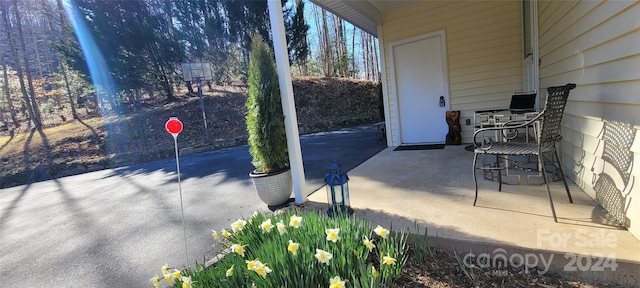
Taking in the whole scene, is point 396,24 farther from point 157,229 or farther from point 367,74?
point 367,74

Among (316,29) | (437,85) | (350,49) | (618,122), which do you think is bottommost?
(618,122)

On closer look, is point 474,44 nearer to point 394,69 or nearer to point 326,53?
point 394,69

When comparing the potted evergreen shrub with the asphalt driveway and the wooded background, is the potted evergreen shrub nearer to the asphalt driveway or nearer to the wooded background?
the asphalt driveway

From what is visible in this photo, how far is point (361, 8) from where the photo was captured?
14.1 feet

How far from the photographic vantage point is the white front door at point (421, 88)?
486cm

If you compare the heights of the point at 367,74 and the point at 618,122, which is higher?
the point at 367,74

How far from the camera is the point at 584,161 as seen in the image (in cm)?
223

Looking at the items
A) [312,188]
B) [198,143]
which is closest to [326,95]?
[198,143]

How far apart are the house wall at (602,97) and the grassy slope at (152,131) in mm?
8204

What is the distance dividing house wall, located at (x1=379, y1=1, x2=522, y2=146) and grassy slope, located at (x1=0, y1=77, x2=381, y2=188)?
6.47 metres

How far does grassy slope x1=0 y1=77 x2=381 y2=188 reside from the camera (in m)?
8.24

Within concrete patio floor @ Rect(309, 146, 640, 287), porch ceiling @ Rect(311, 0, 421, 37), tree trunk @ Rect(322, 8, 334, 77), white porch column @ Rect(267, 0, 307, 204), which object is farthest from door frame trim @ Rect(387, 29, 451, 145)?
tree trunk @ Rect(322, 8, 334, 77)

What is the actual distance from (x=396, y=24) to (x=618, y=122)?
3934mm

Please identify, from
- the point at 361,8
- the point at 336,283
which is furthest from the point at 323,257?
the point at 361,8
